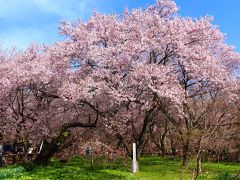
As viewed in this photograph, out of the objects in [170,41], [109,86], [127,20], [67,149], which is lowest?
[67,149]

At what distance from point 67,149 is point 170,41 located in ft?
41.3

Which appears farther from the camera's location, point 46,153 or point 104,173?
point 46,153

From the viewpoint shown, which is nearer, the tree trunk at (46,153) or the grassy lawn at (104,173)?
the grassy lawn at (104,173)

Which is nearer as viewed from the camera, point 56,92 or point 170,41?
point 170,41

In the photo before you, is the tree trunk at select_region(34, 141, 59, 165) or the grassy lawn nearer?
the grassy lawn

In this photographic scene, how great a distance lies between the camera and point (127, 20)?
29844mm

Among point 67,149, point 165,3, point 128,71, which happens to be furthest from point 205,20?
point 67,149

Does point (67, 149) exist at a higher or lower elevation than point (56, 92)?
lower

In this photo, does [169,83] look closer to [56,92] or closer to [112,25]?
[112,25]

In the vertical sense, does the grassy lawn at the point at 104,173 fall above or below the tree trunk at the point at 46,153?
below

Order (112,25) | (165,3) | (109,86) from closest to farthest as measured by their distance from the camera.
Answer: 1. (109,86)
2. (112,25)
3. (165,3)

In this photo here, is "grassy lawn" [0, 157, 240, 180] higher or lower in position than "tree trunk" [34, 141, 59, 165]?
lower

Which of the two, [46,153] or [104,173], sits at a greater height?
[46,153]

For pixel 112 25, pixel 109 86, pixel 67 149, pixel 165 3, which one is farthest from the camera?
pixel 67 149
